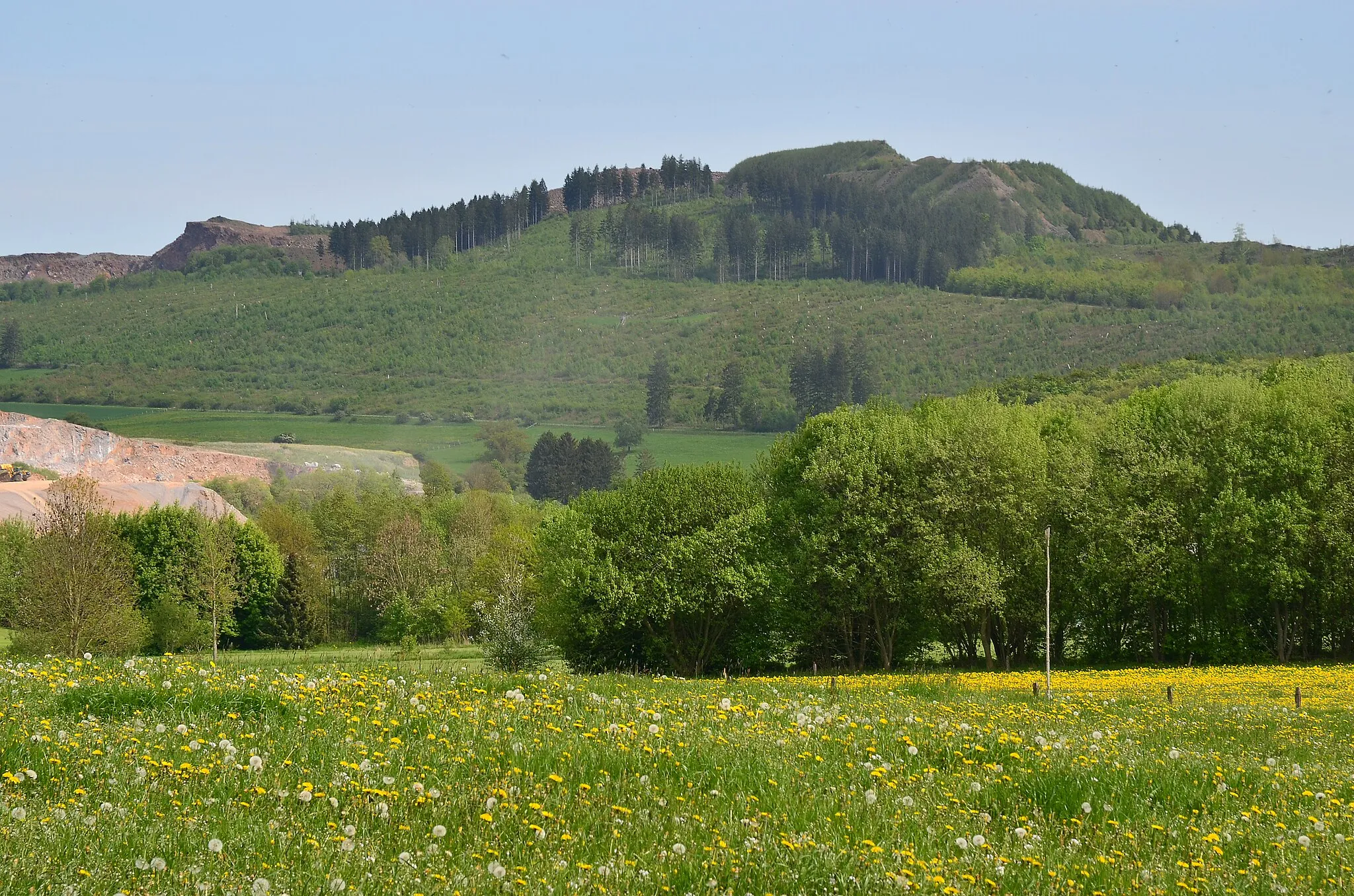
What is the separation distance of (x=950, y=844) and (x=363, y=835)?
4394 millimetres

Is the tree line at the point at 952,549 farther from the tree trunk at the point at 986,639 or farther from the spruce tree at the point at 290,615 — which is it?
the spruce tree at the point at 290,615

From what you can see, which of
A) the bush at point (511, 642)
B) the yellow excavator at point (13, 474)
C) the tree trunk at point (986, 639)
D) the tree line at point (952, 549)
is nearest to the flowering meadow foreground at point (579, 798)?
the bush at point (511, 642)

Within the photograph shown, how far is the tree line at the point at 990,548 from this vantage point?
61000 millimetres

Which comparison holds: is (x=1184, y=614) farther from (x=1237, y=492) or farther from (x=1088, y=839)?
(x=1088, y=839)

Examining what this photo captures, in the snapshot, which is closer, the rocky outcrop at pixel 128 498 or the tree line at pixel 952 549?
the tree line at pixel 952 549

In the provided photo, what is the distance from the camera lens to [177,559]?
97062mm

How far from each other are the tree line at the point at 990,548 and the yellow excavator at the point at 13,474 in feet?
490

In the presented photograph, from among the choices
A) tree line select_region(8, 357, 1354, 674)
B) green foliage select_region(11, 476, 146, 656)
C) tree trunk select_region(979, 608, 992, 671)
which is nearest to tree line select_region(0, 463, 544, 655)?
green foliage select_region(11, 476, 146, 656)

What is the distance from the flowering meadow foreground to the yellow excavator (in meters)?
193

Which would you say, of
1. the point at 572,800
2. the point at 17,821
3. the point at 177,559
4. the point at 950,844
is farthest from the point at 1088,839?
the point at 177,559

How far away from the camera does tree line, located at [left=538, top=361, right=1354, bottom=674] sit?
2402 inches

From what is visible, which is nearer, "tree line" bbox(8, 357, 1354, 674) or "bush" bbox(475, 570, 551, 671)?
"bush" bbox(475, 570, 551, 671)

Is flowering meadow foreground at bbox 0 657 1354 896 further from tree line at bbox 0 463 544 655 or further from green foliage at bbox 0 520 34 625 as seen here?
green foliage at bbox 0 520 34 625

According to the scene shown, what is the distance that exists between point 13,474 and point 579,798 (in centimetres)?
20176
